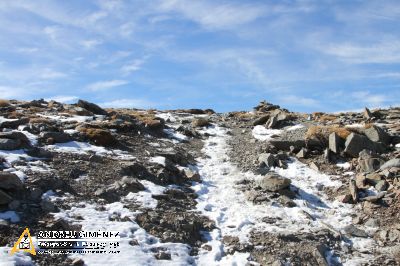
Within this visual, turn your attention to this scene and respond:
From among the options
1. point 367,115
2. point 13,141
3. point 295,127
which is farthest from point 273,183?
point 367,115

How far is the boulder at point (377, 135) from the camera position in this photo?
23173mm

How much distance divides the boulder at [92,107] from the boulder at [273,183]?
20.3 metres

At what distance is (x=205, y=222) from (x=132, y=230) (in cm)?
290

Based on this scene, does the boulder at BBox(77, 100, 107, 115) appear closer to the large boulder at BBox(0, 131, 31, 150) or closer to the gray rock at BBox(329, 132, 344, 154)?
the large boulder at BBox(0, 131, 31, 150)

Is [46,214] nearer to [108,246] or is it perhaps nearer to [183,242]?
[108,246]

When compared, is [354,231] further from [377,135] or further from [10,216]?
[10,216]

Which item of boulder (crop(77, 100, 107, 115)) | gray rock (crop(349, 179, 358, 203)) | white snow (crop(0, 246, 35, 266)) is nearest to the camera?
white snow (crop(0, 246, 35, 266))

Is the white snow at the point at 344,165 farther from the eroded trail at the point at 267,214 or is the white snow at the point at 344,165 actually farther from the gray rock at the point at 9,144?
the gray rock at the point at 9,144

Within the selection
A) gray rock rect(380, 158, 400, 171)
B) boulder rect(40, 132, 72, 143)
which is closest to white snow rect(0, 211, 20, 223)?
boulder rect(40, 132, 72, 143)

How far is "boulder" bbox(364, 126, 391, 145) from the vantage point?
912 inches

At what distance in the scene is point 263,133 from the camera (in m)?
30.4

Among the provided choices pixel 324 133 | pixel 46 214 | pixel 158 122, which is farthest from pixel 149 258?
pixel 158 122

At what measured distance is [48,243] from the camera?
11727 mm

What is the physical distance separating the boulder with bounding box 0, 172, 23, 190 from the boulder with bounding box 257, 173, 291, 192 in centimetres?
1018
